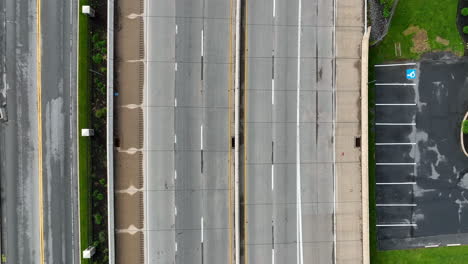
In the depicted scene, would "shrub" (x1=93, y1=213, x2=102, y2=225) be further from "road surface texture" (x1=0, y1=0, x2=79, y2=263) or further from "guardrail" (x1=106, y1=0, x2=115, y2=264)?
"road surface texture" (x1=0, y1=0, x2=79, y2=263)

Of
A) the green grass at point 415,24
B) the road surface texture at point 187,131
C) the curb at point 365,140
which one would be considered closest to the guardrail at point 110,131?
the road surface texture at point 187,131

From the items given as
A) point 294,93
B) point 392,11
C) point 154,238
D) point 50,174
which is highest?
point 392,11

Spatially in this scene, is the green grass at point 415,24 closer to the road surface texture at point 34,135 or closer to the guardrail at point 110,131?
the guardrail at point 110,131

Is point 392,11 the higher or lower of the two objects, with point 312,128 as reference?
higher

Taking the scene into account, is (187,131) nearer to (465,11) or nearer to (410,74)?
(410,74)

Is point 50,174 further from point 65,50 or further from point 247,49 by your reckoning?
point 247,49

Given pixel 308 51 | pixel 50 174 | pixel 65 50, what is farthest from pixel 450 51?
pixel 50 174
